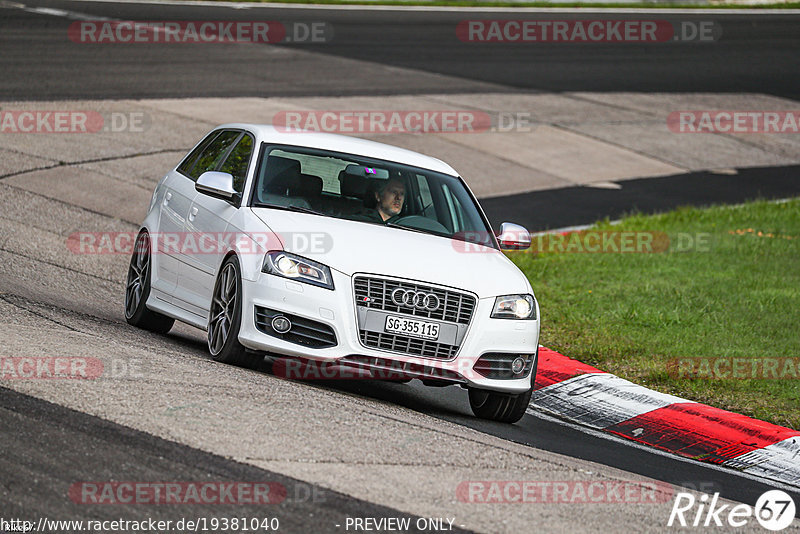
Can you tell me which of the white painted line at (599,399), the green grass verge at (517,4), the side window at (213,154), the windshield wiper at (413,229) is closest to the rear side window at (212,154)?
A: the side window at (213,154)

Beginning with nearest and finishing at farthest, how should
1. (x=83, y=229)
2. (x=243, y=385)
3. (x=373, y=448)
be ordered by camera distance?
(x=373, y=448), (x=243, y=385), (x=83, y=229)

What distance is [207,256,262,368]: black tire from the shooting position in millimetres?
7852

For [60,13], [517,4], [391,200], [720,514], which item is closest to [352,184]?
[391,200]

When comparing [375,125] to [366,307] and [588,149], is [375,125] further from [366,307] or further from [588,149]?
[366,307]

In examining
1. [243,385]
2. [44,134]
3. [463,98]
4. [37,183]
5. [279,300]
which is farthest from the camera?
[463,98]

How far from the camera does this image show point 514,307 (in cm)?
802

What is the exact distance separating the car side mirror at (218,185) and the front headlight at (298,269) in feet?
2.84

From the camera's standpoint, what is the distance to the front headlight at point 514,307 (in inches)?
313

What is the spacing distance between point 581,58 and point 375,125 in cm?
1085

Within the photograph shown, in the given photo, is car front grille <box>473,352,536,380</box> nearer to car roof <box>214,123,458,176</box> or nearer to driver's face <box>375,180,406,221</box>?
driver's face <box>375,180,406,221</box>

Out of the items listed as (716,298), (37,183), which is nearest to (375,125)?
(37,183)

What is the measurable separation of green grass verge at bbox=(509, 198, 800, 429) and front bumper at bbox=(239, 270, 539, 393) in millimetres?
2280

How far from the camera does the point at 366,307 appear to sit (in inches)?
301

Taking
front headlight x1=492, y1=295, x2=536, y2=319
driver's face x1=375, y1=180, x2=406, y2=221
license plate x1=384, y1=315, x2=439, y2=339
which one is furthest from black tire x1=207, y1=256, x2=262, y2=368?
front headlight x1=492, y1=295, x2=536, y2=319
